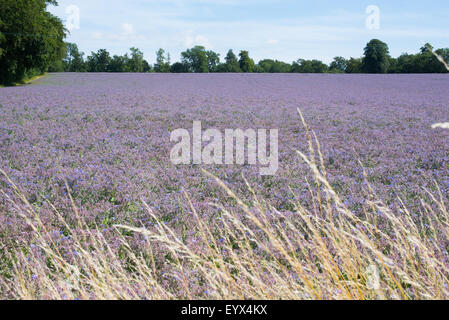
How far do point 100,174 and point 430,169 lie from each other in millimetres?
6279

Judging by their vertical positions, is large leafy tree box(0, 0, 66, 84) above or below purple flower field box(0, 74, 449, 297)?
above

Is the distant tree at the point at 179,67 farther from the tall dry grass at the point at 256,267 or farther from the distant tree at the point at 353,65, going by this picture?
the tall dry grass at the point at 256,267

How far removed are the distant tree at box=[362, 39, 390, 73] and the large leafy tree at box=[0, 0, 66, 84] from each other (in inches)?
1789

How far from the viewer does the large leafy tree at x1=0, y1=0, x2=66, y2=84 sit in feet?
88.5

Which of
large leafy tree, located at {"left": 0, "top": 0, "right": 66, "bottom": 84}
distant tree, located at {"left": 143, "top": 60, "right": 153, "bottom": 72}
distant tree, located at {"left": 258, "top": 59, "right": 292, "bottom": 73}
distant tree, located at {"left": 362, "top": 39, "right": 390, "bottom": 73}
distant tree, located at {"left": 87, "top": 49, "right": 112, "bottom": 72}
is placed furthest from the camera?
distant tree, located at {"left": 143, "top": 60, "right": 153, "bottom": 72}

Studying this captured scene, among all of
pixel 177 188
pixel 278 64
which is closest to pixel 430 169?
pixel 177 188

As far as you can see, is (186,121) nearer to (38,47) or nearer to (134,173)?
(134,173)

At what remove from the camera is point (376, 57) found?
53.6 metres

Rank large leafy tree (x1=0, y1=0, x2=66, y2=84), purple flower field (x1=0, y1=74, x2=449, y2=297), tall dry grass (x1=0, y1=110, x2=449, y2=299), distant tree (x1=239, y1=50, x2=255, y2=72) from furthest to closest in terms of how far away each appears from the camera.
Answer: distant tree (x1=239, y1=50, x2=255, y2=72)
large leafy tree (x1=0, y1=0, x2=66, y2=84)
purple flower field (x1=0, y1=74, x2=449, y2=297)
tall dry grass (x1=0, y1=110, x2=449, y2=299)

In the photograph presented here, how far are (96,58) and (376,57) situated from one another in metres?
54.4

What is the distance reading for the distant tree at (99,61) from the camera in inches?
2830

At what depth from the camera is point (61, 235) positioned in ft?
13.2

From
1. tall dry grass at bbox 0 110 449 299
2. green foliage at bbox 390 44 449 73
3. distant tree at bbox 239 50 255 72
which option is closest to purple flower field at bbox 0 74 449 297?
tall dry grass at bbox 0 110 449 299

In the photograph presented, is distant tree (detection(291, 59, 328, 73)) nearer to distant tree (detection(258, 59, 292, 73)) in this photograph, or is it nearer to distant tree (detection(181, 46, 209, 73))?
distant tree (detection(258, 59, 292, 73))
